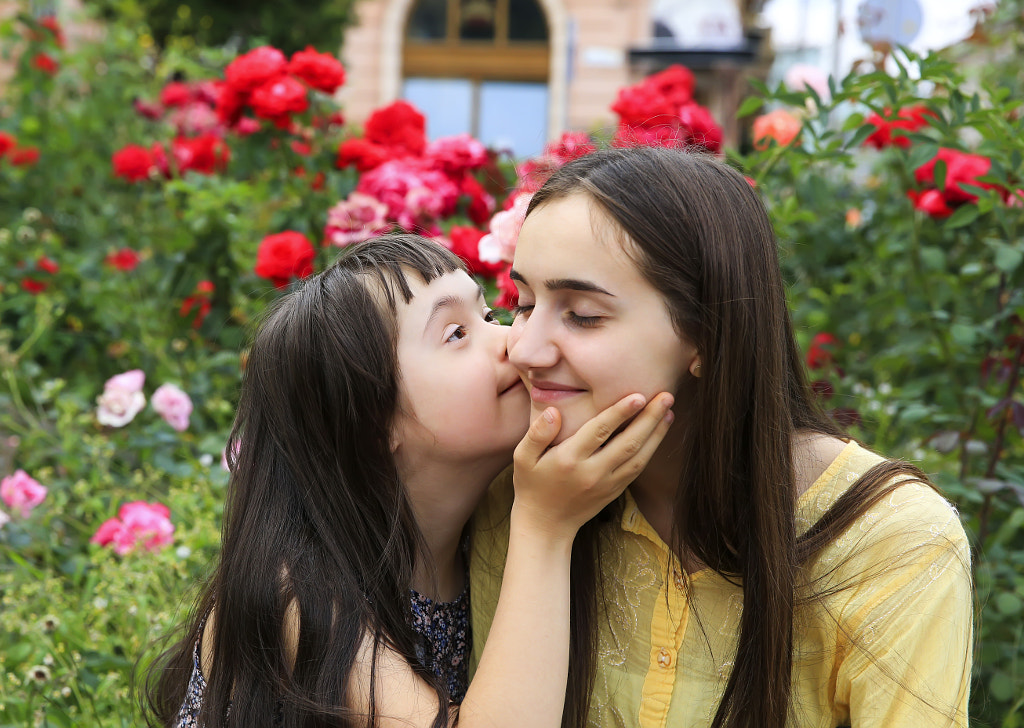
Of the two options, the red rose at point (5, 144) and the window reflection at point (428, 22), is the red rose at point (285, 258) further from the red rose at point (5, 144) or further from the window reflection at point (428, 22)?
the window reflection at point (428, 22)

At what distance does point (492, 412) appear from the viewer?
4.95ft

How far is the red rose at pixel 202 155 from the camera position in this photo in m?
3.01

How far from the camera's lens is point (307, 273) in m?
2.27

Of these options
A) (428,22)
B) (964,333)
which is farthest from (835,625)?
(428,22)

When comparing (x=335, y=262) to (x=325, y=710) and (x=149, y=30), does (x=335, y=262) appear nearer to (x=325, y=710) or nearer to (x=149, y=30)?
(x=325, y=710)

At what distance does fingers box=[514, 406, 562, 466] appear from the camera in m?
1.30

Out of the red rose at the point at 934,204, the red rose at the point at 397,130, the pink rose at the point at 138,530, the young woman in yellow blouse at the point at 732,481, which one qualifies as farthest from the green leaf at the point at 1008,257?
the pink rose at the point at 138,530

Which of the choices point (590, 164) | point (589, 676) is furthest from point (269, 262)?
point (589, 676)

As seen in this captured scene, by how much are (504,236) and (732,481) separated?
0.71 metres

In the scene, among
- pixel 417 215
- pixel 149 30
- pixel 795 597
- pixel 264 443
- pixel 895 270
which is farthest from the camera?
pixel 149 30

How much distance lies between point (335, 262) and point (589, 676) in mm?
848

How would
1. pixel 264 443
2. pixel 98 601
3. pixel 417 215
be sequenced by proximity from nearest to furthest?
pixel 264 443 < pixel 98 601 < pixel 417 215

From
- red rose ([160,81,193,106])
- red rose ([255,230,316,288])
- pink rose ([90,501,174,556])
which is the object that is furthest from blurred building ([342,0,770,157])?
pink rose ([90,501,174,556])

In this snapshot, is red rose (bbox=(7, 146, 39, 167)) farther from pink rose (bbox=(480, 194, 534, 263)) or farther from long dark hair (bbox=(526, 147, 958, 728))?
long dark hair (bbox=(526, 147, 958, 728))
